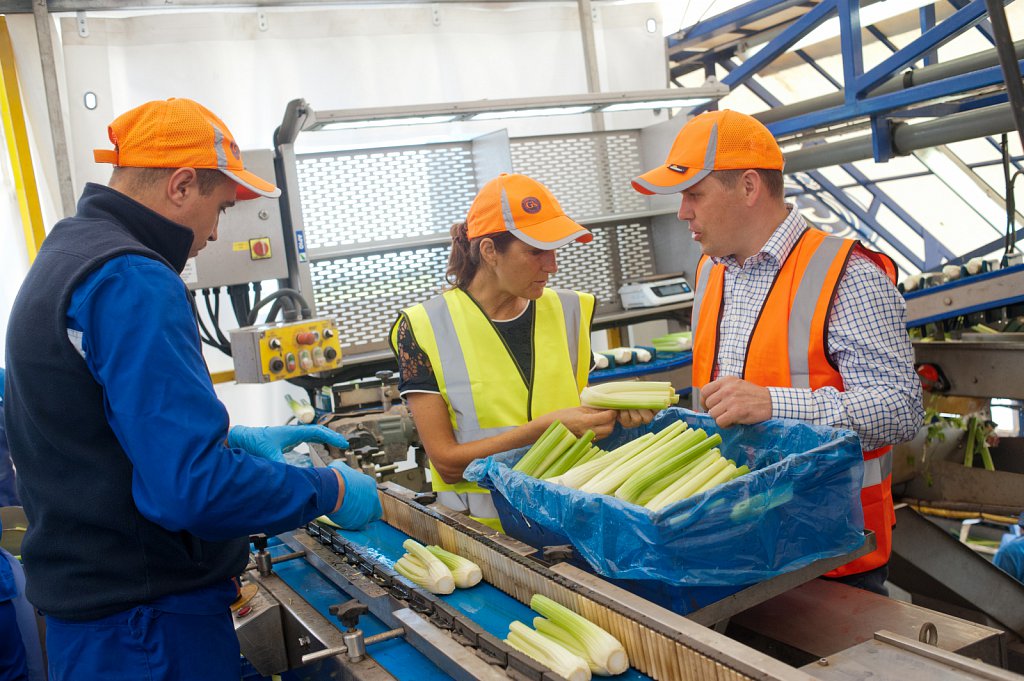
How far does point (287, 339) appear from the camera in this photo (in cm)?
376

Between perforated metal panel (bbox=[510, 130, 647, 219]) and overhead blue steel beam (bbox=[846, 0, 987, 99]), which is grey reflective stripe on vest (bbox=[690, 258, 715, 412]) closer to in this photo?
overhead blue steel beam (bbox=[846, 0, 987, 99])

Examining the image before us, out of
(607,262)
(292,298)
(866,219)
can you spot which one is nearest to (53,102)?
(292,298)

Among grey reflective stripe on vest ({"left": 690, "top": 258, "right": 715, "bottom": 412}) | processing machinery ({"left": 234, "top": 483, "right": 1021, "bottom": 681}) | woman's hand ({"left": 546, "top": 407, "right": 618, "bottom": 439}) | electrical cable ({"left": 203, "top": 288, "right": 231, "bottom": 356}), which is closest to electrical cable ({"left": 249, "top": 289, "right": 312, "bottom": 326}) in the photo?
electrical cable ({"left": 203, "top": 288, "right": 231, "bottom": 356})

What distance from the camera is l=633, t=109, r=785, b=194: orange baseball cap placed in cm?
208

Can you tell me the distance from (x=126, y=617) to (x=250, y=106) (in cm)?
425

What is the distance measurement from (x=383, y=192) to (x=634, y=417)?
2994mm

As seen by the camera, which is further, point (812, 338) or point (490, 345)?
point (490, 345)

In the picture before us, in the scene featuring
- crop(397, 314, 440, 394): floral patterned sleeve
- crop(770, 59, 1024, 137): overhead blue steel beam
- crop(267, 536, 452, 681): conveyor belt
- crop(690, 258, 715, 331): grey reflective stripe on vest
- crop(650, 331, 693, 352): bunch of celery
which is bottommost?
crop(267, 536, 452, 681): conveyor belt

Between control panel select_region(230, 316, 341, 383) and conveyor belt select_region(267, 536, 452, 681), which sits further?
control panel select_region(230, 316, 341, 383)

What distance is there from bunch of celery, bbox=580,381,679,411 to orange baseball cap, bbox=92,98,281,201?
3.16ft

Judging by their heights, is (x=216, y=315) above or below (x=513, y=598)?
above

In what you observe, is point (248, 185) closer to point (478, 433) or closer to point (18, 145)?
point (478, 433)

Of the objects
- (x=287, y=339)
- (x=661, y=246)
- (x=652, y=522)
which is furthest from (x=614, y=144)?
(x=652, y=522)

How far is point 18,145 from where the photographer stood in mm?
4531
